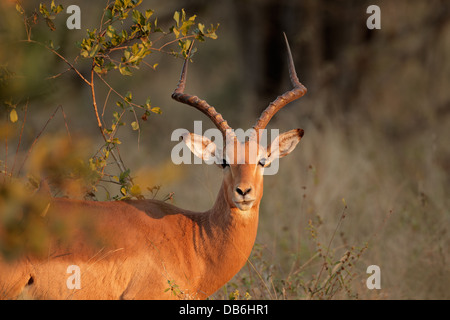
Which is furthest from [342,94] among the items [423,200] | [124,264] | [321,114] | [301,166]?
[124,264]

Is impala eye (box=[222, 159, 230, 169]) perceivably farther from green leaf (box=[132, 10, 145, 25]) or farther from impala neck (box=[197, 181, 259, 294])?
green leaf (box=[132, 10, 145, 25])

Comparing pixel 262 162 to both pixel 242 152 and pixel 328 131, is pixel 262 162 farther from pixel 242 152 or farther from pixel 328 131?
pixel 328 131

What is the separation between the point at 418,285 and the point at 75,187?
204 inches

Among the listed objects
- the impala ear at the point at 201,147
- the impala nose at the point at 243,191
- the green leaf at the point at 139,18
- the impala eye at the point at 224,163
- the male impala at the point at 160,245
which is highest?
the green leaf at the point at 139,18

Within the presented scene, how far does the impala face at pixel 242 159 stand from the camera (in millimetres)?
5190

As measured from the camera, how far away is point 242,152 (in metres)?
5.52

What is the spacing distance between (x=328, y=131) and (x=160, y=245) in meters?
8.27

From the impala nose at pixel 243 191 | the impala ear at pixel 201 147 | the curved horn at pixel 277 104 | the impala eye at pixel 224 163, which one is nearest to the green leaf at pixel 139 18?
the impala ear at pixel 201 147

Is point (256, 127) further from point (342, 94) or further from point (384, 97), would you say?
point (384, 97)

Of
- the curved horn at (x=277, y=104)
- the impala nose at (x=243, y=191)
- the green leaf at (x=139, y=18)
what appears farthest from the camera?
the curved horn at (x=277, y=104)

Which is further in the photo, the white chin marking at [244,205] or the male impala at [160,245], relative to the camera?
the white chin marking at [244,205]

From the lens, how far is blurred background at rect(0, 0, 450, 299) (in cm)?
761

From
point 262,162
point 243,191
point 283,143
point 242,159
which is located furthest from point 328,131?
point 243,191

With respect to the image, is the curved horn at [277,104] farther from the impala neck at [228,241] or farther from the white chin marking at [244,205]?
the white chin marking at [244,205]
